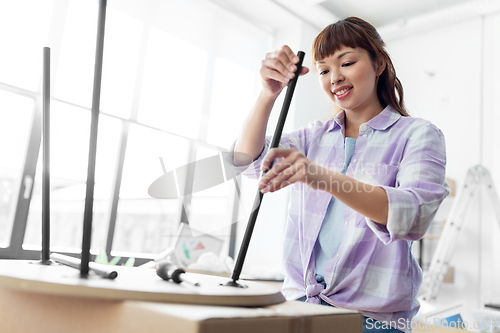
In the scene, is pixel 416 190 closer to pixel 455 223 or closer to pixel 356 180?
pixel 356 180

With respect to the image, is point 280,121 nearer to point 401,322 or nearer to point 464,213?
point 401,322

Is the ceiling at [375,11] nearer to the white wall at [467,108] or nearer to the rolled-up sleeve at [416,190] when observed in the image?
the white wall at [467,108]

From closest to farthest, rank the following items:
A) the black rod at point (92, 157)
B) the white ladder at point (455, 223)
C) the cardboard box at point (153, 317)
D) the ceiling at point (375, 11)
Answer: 1. the cardboard box at point (153, 317)
2. the black rod at point (92, 157)
3. the white ladder at point (455, 223)
4. the ceiling at point (375, 11)

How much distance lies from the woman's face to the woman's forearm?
0.16m

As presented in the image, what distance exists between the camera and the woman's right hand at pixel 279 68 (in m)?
0.59

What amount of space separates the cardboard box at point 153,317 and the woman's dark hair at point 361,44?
0.56 meters

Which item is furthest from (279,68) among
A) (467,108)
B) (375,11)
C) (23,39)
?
(375,11)

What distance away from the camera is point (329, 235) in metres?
0.75

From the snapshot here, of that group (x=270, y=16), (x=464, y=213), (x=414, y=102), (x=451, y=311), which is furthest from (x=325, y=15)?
(x=451, y=311)

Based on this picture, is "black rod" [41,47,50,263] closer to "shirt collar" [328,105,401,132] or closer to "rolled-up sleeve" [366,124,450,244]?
"rolled-up sleeve" [366,124,450,244]

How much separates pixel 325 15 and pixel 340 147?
12.1 feet

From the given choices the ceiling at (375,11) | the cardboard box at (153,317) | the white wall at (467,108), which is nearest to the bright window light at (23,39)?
the ceiling at (375,11)

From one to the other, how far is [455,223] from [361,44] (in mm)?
2947

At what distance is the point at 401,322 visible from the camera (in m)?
0.68
